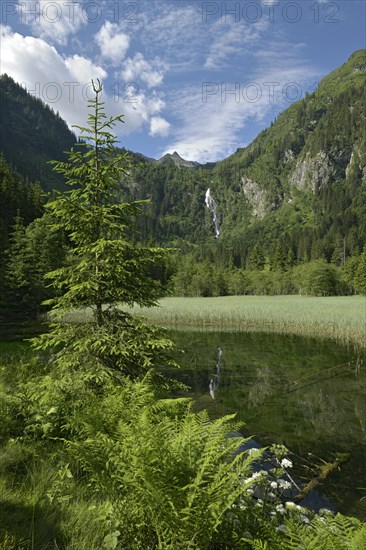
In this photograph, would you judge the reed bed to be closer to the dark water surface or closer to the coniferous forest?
the dark water surface

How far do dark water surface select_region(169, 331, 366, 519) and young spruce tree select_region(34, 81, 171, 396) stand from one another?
11.5ft

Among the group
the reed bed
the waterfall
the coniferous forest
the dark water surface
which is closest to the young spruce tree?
the coniferous forest

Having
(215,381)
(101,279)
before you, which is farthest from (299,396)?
(101,279)

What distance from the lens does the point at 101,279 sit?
845 centimetres

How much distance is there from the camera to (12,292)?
37562 mm

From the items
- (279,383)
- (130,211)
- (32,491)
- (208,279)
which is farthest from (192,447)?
(208,279)

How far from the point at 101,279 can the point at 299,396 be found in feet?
30.2

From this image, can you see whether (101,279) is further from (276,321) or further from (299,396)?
(276,321)

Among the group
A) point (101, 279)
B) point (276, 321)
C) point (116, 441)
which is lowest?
point (276, 321)

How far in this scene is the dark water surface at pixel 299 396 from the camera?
26.0 feet

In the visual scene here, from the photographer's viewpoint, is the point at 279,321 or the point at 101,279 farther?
the point at 279,321

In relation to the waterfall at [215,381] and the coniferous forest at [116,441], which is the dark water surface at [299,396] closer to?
the waterfall at [215,381]

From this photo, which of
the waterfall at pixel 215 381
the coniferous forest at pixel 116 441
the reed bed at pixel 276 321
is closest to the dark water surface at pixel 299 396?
the waterfall at pixel 215 381

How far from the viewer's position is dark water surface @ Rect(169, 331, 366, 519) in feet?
26.0
